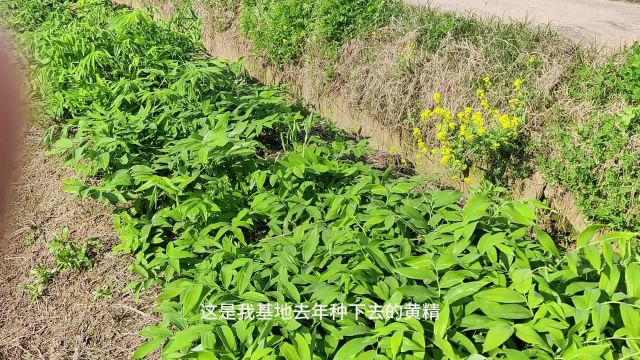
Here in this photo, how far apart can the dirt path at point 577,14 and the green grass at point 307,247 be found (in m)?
2.31

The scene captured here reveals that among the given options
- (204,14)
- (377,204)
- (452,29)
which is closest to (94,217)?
(377,204)

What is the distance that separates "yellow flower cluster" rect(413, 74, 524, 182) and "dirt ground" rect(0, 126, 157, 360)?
2.22 metres

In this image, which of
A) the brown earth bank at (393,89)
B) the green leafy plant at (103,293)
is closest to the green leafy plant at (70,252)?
the green leafy plant at (103,293)

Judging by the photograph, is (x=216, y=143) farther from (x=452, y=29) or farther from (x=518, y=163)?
(x=452, y=29)

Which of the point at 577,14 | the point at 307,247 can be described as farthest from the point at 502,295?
the point at 577,14

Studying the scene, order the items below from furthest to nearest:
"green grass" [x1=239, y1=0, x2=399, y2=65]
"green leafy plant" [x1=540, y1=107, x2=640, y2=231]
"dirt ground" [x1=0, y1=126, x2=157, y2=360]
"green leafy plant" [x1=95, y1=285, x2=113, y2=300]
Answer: "green grass" [x1=239, y1=0, x2=399, y2=65], "green leafy plant" [x1=540, y1=107, x2=640, y2=231], "green leafy plant" [x1=95, y1=285, x2=113, y2=300], "dirt ground" [x1=0, y1=126, x2=157, y2=360]

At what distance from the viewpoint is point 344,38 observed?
191 inches

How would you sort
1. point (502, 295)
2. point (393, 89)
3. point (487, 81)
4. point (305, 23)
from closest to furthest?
point (502, 295)
point (487, 81)
point (393, 89)
point (305, 23)

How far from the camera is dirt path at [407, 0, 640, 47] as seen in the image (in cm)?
430

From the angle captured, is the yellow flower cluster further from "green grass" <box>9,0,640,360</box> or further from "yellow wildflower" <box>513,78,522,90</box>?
"green grass" <box>9,0,640,360</box>

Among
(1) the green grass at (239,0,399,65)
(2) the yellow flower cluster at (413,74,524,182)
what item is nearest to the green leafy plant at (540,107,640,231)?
(2) the yellow flower cluster at (413,74,524,182)

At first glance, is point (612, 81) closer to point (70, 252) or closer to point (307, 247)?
point (307, 247)

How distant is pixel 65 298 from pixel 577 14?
15.3 ft

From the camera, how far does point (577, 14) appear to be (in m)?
4.85
